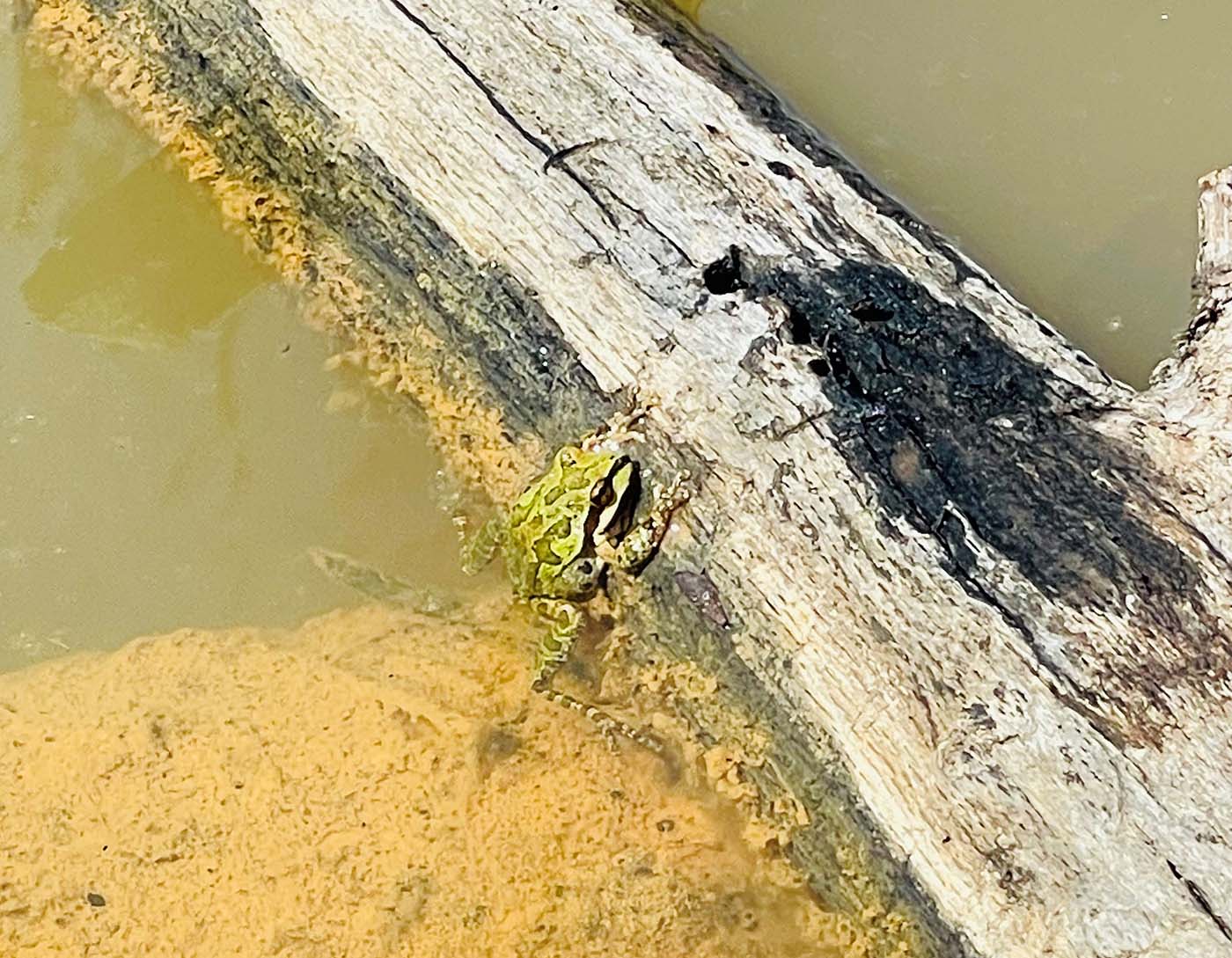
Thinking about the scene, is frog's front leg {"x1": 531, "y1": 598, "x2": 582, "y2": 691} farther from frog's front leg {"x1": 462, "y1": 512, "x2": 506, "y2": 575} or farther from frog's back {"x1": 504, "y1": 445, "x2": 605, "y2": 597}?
frog's front leg {"x1": 462, "y1": 512, "x2": 506, "y2": 575}

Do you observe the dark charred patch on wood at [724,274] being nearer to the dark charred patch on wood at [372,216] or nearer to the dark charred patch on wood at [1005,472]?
the dark charred patch on wood at [1005,472]

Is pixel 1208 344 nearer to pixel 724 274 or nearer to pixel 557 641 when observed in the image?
pixel 724 274

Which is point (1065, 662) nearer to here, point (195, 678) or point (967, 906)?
point (967, 906)

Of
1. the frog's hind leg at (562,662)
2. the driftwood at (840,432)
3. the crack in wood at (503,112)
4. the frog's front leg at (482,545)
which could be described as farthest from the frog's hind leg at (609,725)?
the crack in wood at (503,112)

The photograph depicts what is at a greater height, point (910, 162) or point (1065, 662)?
point (910, 162)

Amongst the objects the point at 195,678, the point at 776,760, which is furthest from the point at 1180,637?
the point at 195,678

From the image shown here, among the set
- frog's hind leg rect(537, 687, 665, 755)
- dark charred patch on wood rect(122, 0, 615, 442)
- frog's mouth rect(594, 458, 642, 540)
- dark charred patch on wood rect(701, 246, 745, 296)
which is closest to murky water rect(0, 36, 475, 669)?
dark charred patch on wood rect(122, 0, 615, 442)
